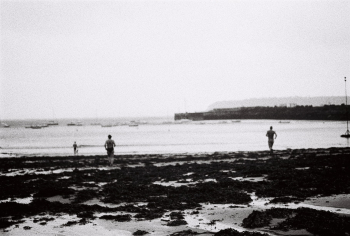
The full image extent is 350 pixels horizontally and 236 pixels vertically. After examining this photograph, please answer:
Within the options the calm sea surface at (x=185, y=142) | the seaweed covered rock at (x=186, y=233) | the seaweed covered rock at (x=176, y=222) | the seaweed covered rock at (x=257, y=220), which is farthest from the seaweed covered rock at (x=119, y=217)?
the calm sea surface at (x=185, y=142)

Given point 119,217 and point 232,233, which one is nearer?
point 232,233

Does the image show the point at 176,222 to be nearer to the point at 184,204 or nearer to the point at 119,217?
the point at 119,217

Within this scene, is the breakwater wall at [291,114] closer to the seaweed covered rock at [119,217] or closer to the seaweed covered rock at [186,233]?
the seaweed covered rock at [119,217]

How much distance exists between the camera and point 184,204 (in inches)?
408

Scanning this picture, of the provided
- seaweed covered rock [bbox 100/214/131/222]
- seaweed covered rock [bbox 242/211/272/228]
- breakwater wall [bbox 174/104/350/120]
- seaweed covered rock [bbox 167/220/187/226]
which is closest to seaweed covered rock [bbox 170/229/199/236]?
seaweed covered rock [bbox 167/220/187/226]

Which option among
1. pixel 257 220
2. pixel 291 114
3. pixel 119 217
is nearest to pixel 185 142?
pixel 119 217

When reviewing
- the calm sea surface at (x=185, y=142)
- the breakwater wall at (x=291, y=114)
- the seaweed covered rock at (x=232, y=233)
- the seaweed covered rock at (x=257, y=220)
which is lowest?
the calm sea surface at (x=185, y=142)

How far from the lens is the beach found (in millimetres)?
8016

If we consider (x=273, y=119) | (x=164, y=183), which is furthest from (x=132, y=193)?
(x=273, y=119)

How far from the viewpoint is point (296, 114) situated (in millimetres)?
130000

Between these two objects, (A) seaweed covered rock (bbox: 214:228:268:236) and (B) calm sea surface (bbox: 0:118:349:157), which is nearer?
(A) seaweed covered rock (bbox: 214:228:268:236)

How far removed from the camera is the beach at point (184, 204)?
8016mm

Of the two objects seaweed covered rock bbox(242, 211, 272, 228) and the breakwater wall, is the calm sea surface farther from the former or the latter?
seaweed covered rock bbox(242, 211, 272, 228)

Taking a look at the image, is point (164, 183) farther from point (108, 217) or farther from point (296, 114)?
point (296, 114)
